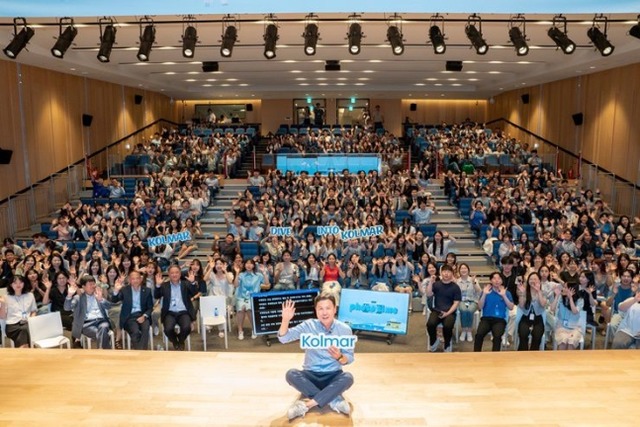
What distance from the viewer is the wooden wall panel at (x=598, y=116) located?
49.3 ft

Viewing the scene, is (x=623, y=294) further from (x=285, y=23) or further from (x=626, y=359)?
(x=285, y=23)

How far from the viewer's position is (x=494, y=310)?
7.21 m

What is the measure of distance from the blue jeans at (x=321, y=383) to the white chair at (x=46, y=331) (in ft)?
11.9

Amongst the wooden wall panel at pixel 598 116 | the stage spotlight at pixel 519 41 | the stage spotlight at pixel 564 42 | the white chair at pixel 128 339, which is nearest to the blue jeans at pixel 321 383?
the white chair at pixel 128 339

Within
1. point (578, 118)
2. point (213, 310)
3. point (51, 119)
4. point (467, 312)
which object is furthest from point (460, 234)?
point (51, 119)

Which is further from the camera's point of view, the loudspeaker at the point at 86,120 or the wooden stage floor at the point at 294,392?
the loudspeaker at the point at 86,120

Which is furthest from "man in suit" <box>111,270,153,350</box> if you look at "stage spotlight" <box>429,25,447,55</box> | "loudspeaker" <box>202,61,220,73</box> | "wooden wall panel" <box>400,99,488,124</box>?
"wooden wall panel" <box>400,99,488,124</box>

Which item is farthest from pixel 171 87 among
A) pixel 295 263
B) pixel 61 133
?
pixel 295 263

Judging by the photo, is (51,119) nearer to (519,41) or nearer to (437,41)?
(437,41)

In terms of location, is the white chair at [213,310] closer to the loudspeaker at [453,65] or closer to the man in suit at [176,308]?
the man in suit at [176,308]

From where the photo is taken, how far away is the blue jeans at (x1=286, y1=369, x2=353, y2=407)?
4.84 metres

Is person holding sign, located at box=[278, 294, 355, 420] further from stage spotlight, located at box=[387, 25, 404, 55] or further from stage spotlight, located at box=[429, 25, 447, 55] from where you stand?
stage spotlight, located at box=[429, 25, 447, 55]

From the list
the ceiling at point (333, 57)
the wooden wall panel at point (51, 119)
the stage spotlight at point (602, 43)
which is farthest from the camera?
the wooden wall panel at point (51, 119)

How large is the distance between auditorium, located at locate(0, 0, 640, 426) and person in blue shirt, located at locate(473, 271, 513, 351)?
0.03 meters
